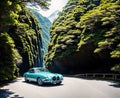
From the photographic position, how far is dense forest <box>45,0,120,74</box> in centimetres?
2824

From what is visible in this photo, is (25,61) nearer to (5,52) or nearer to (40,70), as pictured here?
(5,52)

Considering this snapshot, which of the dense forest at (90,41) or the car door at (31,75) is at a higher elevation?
the dense forest at (90,41)

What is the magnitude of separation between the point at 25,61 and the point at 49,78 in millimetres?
32121

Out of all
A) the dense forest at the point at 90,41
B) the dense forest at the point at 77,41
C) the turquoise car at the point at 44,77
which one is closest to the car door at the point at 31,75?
the turquoise car at the point at 44,77

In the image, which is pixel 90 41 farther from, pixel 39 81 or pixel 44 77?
pixel 44 77

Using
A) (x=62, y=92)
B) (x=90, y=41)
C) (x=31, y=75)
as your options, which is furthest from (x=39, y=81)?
(x=90, y=41)

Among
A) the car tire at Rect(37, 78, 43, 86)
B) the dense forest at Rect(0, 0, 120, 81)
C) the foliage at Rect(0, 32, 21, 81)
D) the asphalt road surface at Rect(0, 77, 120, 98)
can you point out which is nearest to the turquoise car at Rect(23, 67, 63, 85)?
the car tire at Rect(37, 78, 43, 86)

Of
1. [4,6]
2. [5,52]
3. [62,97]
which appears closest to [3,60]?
[5,52]

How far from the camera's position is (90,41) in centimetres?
3581

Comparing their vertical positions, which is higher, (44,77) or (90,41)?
(90,41)

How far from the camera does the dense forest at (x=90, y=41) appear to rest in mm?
28236

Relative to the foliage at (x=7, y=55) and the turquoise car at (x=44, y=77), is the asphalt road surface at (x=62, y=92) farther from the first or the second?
the foliage at (x=7, y=55)

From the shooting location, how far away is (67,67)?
50.5m

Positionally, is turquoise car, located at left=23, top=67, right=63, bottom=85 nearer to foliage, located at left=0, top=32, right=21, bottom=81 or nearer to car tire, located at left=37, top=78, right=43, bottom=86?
car tire, located at left=37, top=78, right=43, bottom=86
